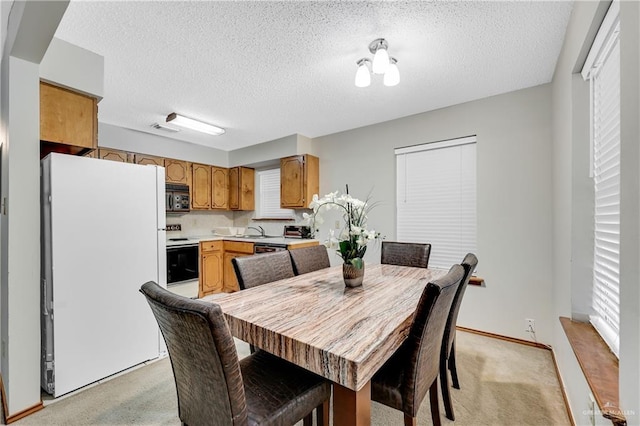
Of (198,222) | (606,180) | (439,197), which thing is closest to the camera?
(606,180)

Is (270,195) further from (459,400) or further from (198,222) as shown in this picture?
(459,400)

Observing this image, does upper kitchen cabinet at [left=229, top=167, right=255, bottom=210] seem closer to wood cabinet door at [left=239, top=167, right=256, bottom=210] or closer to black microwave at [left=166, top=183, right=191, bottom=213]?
wood cabinet door at [left=239, top=167, right=256, bottom=210]

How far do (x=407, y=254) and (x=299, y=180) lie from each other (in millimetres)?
1973

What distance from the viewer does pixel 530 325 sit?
2.55 metres

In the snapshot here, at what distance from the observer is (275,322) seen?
45.1 inches

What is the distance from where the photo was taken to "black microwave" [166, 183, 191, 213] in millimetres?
3934

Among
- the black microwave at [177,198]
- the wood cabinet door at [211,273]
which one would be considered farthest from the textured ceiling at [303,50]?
the wood cabinet door at [211,273]

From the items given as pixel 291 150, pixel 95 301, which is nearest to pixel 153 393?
pixel 95 301

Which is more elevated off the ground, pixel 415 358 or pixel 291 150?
pixel 291 150

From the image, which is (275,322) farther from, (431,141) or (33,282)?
A: (431,141)

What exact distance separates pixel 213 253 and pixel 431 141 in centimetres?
334

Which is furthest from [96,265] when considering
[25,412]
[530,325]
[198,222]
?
[530,325]

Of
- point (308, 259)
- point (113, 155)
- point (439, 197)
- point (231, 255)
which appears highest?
point (113, 155)

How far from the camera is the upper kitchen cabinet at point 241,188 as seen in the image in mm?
4816
